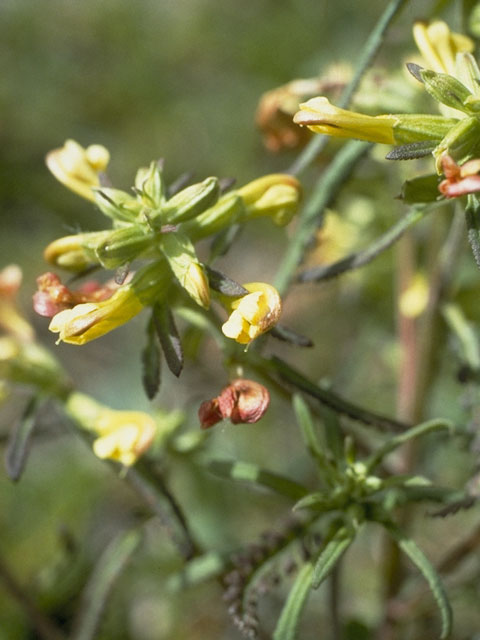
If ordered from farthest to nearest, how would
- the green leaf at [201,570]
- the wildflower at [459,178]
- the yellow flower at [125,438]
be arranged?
the green leaf at [201,570] < the yellow flower at [125,438] < the wildflower at [459,178]

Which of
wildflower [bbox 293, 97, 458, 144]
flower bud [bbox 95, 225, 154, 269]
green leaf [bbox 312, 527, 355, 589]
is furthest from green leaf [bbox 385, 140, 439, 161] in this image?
green leaf [bbox 312, 527, 355, 589]

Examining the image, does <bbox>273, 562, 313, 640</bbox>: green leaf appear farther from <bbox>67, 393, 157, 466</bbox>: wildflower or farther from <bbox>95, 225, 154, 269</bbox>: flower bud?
<bbox>95, 225, 154, 269</bbox>: flower bud

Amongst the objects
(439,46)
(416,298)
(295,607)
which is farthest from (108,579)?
(439,46)

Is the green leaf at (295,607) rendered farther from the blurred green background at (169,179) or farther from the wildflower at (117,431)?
the blurred green background at (169,179)

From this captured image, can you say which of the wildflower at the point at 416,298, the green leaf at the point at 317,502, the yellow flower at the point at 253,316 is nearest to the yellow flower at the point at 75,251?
the yellow flower at the point at 253,316

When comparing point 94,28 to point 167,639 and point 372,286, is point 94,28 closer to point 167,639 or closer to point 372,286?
point 372,286

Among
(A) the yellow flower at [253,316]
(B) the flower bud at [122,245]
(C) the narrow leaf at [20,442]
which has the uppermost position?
(B) the flower bud at [122,245]
